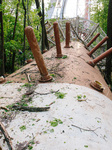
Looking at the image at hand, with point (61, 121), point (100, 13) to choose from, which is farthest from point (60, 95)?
point (100, 13)

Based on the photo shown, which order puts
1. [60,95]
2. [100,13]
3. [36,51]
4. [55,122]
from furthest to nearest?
[100,13], [36,51], [60,95], [55,122]

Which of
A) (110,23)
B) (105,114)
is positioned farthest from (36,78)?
(110,23)

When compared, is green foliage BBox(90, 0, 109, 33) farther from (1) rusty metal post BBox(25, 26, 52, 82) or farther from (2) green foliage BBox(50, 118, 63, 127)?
(2) green foliage BBox(50, 118, 63, 127)

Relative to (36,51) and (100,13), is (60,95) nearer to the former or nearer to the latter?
(36,51)

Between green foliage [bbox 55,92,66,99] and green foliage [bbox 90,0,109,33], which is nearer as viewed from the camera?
green foliage [bbox 55,92,66,99]

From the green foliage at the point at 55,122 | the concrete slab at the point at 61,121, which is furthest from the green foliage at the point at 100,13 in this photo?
the green foliage at the point at 55,122

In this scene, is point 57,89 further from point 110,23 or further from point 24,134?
point 110,23

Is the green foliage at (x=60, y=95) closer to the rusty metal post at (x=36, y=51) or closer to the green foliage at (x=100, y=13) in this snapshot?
the rusty metal post at (x=36, y=51)

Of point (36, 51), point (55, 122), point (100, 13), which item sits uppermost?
point (100, 13)

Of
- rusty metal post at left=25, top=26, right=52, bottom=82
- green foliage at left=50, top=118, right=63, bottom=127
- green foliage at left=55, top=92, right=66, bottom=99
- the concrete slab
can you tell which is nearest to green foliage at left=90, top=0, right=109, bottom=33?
rusty metal post at left=25, top=26, right=52, bottom=82

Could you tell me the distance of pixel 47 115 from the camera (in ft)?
5.92

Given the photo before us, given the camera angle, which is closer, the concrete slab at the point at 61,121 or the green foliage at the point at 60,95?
the concrete slab at the point at 61,121

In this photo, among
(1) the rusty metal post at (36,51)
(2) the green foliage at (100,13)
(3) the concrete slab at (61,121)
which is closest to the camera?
(3) the concrete slab at (61,121)

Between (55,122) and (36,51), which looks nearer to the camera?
(55,122)
